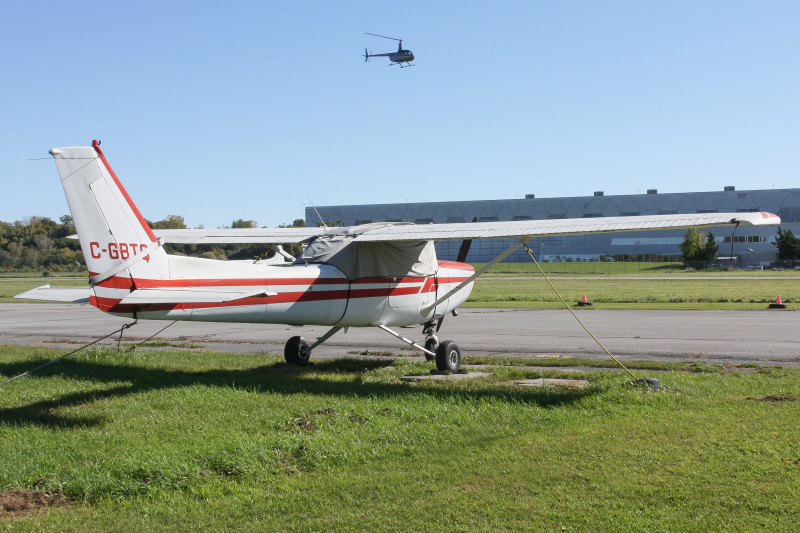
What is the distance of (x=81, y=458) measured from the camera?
6414 millimetres

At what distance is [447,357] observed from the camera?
11.6 m

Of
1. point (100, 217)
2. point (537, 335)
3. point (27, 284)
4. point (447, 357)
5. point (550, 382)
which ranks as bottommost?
point (27, 284)

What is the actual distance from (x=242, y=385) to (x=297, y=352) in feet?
7.52

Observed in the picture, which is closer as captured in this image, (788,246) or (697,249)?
(788,246)

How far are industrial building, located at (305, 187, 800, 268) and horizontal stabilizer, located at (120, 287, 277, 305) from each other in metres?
74.0

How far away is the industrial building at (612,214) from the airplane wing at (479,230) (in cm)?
6993

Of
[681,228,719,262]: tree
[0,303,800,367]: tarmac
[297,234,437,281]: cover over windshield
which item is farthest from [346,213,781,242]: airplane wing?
[681,228,719,262]: tree

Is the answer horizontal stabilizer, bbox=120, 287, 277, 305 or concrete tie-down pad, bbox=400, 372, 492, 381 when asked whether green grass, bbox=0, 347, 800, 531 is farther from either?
horizontal stabilizer, bbox=120, 287, 277, 305

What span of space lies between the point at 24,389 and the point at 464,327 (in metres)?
11.9

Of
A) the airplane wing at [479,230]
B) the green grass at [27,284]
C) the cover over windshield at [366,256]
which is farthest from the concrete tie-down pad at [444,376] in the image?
the green grass at [27,284]

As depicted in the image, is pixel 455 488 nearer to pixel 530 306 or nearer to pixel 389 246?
pixel 389 246

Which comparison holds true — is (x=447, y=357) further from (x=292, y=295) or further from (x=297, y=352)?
(x=292, y=295)

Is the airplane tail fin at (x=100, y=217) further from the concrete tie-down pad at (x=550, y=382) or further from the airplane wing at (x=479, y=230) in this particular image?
the concrete tie-down pad at (x=550, y=382)

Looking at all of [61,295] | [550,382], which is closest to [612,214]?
[550,382]
